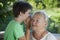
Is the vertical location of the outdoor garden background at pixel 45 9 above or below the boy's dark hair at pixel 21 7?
below

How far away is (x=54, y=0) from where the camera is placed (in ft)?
11.1

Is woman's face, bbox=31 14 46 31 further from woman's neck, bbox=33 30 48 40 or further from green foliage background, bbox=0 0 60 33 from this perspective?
green foliage background, bbox=0 0 60 33

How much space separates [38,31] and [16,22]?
9.3 inches

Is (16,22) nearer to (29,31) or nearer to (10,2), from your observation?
(29,31)

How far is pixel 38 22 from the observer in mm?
1944

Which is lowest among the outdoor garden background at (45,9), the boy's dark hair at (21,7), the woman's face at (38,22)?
the outdoor garden background at (45,9)

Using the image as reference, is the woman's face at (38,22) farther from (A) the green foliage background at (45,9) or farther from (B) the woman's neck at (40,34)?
(A) the green foliage background at (45,9)

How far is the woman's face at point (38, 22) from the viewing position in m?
1.92

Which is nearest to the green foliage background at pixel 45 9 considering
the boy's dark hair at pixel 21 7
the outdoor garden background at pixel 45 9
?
the outdoor garden background at pixel 45 9

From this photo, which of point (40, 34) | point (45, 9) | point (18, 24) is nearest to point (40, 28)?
point (40, 34)

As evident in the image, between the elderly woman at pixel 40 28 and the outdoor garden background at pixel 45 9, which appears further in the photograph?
the outdoor garden background at pixel 45 9

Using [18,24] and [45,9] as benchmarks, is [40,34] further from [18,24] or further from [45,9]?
[45,9]

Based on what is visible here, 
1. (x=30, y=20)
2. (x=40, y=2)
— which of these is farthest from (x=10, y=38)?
(x=40, y=2)

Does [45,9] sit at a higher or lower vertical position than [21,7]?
lower
